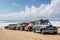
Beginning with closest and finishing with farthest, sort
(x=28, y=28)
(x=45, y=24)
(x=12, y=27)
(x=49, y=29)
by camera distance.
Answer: (x=49, y=29) < (x=45, y=24) < (x=28, y=28) < (x=12, y=27)

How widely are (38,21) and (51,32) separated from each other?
375 cm

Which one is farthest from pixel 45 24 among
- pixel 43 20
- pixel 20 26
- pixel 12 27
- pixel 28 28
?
pixel 12 27

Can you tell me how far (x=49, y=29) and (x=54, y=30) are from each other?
0.72m

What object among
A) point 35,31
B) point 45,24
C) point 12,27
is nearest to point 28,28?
point 35,31

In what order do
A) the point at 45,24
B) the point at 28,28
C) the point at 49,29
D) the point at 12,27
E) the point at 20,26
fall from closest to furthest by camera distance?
the point at 49,29 < the point at 45,24 < the point at 28,28 < the point at 20,26 < the point at 12,27

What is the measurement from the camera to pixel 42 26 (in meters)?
25.2

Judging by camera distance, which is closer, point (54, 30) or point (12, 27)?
point (54, 30)

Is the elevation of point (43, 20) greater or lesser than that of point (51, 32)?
greater

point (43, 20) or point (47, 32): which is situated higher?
point (43, 20)

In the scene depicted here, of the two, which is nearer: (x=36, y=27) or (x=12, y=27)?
(x=36, y=27)

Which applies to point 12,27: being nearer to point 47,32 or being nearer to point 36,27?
point 36,27

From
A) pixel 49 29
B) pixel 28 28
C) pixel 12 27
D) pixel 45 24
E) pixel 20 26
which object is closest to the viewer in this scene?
pixel 49 29

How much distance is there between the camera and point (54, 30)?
24688mm

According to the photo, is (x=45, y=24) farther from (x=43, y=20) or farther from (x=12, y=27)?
(x=12, y=27)
